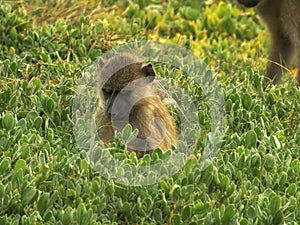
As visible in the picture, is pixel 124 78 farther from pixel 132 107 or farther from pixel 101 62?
pixel 101 62

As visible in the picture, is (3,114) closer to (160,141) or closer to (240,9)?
(160,141)

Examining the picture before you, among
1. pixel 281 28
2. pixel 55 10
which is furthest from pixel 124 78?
pixel 281 28

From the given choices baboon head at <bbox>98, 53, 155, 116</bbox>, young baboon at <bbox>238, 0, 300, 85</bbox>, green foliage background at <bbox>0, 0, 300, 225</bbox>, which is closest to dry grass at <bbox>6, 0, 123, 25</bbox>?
green foliage background at <bbox>0, 0, 300, 225</bbox>

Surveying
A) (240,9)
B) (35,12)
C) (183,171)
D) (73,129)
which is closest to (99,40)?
(35,12)

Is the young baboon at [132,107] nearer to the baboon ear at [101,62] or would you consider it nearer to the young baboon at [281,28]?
the baboon ear at [101,62]

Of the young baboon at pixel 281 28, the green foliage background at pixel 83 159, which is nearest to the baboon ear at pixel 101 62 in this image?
the green foliage background at pixel 83 159

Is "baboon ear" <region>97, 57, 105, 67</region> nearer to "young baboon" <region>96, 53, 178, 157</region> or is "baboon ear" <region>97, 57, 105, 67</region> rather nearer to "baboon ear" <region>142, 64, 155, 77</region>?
"young baboon" <region>96, 53, 178, 157</region>
